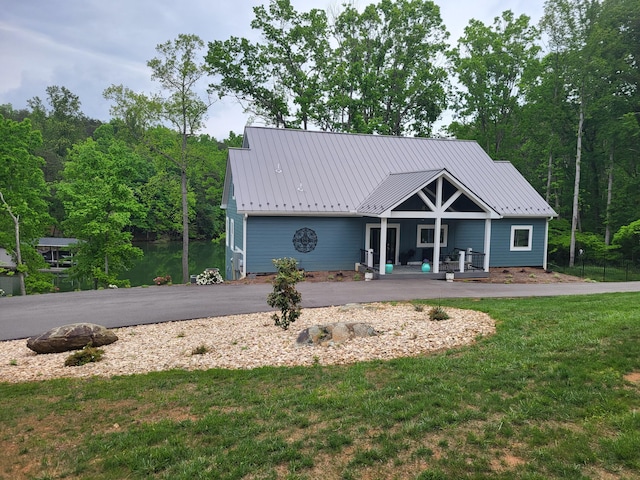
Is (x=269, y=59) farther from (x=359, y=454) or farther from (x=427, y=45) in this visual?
(x=359, y=454)

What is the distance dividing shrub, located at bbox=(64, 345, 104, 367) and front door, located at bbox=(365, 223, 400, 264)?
41.4 feet

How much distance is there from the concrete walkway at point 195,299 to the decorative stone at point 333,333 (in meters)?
3.60

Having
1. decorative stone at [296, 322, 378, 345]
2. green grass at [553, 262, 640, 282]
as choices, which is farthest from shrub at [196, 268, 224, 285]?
green grass at [553, 262, 640, 282]

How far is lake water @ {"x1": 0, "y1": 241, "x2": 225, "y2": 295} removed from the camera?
29.7 metres

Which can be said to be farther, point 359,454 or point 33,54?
point 33,54

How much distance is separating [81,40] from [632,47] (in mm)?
31083

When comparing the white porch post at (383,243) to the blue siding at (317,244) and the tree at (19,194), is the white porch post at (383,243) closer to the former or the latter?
the blue siding at (317,244)

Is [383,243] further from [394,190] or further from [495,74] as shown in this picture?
[495,74]

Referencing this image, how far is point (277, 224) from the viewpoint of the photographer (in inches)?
693

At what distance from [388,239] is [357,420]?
15.1 metres

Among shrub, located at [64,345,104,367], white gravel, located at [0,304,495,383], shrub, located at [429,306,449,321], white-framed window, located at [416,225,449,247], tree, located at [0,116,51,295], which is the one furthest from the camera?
tree, located at [0,116,51,295]

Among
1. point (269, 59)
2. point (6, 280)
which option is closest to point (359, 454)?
point (6, 280)

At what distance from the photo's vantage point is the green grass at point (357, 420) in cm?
380

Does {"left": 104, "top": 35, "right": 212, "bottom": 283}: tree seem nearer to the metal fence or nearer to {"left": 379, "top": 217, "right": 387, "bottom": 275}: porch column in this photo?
{"left": 379, "top": 217, "right": 387, "bottom": 275}: porch column
